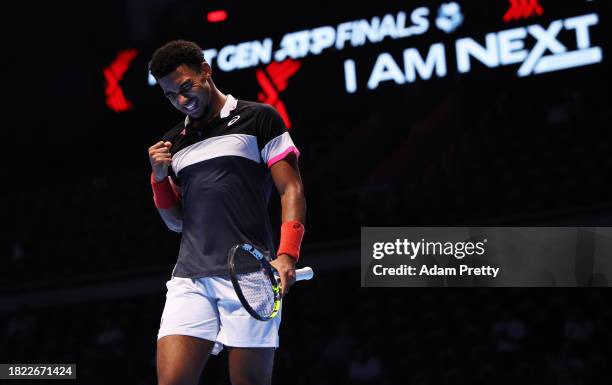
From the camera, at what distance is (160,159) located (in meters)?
3.06

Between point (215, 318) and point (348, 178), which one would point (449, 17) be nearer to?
point (348, 178)

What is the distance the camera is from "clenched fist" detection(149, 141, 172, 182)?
3068mm

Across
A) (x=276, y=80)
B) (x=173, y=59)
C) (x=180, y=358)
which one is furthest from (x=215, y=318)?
(x=276, y=80)

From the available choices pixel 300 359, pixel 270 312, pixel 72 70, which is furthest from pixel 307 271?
pixel 72 70

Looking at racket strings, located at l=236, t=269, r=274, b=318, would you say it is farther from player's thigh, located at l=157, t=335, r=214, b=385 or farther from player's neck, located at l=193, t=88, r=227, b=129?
player's neck, located at l=193, t=88, r=227, b=129

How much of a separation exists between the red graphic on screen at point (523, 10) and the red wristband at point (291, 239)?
787 cm

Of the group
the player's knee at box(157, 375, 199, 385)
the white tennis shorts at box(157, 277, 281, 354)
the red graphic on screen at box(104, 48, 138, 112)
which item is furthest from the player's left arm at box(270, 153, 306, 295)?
the red graphic on screen at box(104, 48, 138, 112)

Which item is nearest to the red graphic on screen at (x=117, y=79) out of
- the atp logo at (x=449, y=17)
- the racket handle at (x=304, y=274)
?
the atp logo at (x=449, y=17)

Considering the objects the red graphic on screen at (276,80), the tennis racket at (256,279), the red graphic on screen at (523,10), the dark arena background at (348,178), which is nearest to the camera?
the tennis racket at (256,279)

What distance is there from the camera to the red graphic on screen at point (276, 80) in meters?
11.1

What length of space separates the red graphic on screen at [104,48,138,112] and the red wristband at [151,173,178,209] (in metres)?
9.01

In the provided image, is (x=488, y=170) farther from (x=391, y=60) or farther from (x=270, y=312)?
(x=270, y=312)

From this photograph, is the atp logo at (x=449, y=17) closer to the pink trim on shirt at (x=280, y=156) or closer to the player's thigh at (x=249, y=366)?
the pink trim on shirt at (x=280, y=156)

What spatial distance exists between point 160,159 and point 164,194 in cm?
15
